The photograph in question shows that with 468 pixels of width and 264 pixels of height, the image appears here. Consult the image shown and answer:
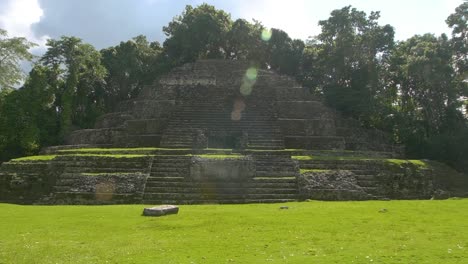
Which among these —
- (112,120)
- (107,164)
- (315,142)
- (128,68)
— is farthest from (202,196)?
(128,68)

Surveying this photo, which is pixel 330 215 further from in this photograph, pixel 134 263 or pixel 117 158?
pixel 117 158

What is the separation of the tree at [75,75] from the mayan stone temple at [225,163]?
7543 mm

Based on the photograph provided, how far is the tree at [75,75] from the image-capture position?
32.8 meters

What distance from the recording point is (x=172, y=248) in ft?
25.5

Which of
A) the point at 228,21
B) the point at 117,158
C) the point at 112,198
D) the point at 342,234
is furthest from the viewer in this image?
the point at 228,21

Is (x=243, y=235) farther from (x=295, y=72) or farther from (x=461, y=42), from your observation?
(x=295, y=72)

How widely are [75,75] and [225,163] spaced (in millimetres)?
20395

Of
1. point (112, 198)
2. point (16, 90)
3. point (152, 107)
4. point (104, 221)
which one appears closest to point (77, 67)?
point (16, 90)

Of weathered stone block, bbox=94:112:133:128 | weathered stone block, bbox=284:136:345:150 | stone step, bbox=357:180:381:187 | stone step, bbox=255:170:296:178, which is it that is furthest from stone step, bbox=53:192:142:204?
weathered stone block, bbox=94:112:133:128

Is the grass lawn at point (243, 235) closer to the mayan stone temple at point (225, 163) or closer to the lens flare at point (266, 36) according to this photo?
the mayan stone temple at point (225, 163)

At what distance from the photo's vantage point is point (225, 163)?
1692cm

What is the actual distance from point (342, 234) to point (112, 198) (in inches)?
378

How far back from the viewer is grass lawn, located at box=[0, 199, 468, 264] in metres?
7.11

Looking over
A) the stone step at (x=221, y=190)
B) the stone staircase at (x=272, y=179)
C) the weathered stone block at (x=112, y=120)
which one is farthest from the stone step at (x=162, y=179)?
the weathered stone block at (x=112, y=120)
